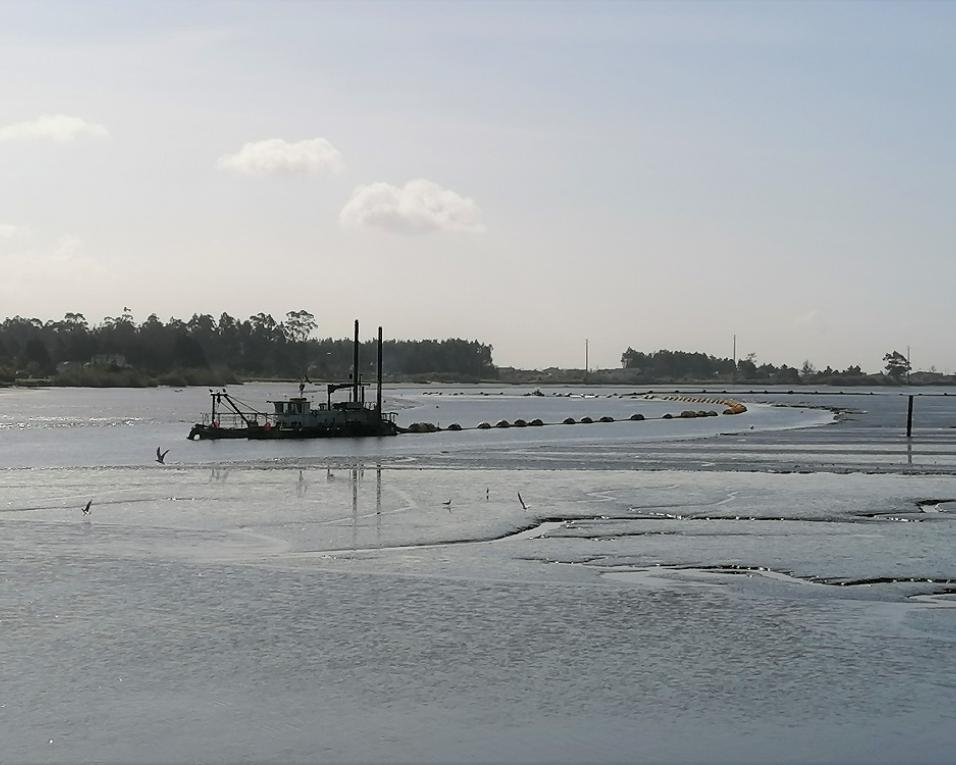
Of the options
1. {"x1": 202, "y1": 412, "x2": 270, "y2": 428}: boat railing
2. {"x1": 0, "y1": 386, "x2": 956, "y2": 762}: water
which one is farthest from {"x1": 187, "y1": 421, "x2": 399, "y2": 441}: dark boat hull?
{"x1": 0, "y1": 386, "x2": 956, "y2": 762}: water

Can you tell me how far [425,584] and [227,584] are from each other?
3146mm

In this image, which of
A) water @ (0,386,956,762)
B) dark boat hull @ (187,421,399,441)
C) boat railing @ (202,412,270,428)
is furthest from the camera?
boat railing @ (202,412,270,428)

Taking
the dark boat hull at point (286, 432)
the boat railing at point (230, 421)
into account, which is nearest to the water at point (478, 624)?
the dark boat hull at point (286, 432)

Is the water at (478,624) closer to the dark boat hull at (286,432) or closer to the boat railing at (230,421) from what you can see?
the dark boat hull at (286,432)

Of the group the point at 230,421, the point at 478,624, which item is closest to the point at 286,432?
the point at 230,421

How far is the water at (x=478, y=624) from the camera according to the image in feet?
38.1

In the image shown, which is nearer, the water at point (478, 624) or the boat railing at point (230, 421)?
the water at point (478, 624)

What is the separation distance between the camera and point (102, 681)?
13.3 meters

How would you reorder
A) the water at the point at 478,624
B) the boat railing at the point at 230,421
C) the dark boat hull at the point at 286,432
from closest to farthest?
the water at the point at 478,624, the dark boat hull at the point at 286,432, the boat railing at the point at 230,421

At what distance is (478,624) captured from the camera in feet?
52.5

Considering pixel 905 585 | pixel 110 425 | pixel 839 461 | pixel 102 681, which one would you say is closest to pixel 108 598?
pixel 102 681

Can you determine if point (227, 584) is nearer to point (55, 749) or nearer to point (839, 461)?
point (55, 749)

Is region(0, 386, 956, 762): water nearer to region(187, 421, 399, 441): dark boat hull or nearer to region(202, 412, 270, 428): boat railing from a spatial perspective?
region(187, 421, 399, 441): dark boat hull

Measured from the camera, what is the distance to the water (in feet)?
38.1
